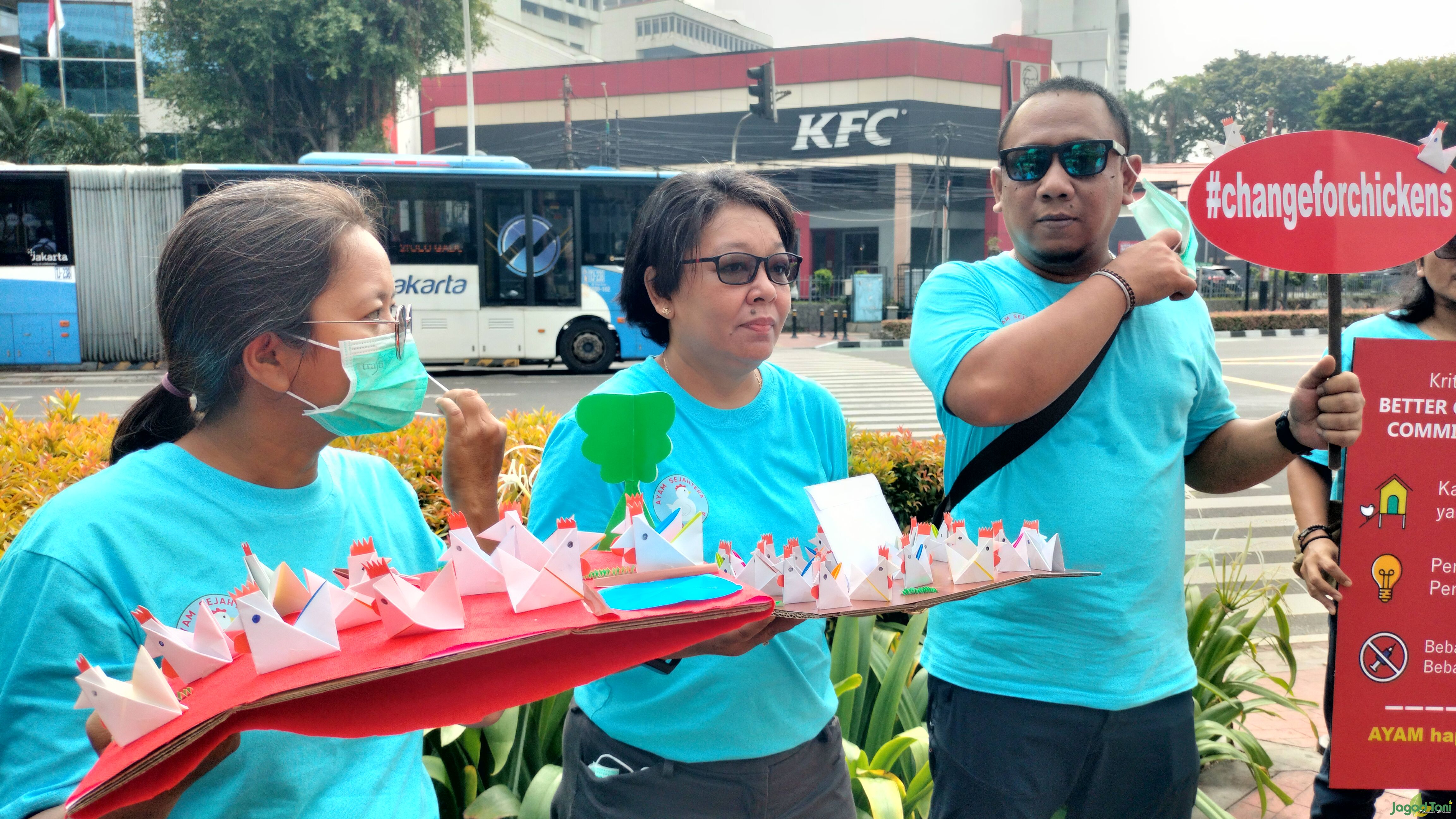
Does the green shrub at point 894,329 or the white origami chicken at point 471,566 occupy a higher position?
the white origami chicken at point 471,566

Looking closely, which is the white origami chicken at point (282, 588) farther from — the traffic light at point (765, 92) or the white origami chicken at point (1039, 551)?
the traffic light at point (765, 92)

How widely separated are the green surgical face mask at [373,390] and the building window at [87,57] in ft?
128

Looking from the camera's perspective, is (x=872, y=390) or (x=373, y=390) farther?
(x=872, y=390)

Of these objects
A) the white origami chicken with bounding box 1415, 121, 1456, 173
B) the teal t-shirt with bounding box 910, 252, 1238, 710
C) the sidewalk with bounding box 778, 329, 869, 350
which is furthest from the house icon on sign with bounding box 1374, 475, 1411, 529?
the sidewalk with bounding box 778, 329, 869, 350

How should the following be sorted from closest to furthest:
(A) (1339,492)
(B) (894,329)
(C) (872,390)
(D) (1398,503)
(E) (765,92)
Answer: (D) (1398,503) < (A) (1339,492) < (C) (872,390) < (E) (765,92) < (B) (894,329)

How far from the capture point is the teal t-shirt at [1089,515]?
1812 mm

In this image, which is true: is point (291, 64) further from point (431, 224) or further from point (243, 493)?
point (243, 493)

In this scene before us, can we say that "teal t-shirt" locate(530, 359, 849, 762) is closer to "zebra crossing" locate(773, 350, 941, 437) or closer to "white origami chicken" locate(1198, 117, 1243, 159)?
"white origami chicken" locate(1198, 117, 1243, 159)

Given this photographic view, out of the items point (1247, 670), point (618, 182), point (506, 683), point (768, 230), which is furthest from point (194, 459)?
point (618, 182)

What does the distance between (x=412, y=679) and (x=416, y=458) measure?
9.00 ft

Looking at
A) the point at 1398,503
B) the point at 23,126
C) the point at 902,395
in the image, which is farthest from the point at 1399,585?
the point at 23,126

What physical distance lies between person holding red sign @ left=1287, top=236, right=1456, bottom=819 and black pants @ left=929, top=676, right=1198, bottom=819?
689 millimetres

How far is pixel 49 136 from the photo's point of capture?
2680 centimetres

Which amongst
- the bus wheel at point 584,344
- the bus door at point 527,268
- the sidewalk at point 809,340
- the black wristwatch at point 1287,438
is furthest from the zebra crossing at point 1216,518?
the sidewalk at point 809,340
